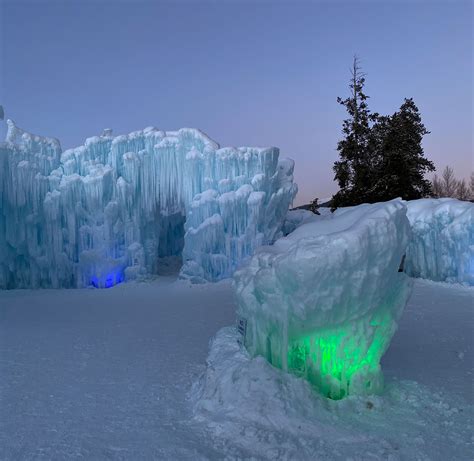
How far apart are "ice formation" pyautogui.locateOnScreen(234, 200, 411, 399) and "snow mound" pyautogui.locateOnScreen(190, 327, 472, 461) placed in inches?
12.6

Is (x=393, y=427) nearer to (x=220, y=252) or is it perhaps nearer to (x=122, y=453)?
(x=122, y=453)

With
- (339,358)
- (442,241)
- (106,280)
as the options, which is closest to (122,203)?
(106,280)

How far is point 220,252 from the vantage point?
20.1 metres

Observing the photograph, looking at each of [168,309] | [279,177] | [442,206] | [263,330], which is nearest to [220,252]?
[279,177]

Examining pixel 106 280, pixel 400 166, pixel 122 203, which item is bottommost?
pixel 106 280

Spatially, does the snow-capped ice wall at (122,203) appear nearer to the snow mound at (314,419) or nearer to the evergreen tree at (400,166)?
the evergreen tree at (400,166)

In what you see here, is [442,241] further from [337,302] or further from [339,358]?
[337,302]

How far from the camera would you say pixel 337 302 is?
5.90 meters

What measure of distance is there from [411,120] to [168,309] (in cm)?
2075

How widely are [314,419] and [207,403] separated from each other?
1518 millimetres

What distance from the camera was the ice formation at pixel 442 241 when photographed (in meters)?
16.5

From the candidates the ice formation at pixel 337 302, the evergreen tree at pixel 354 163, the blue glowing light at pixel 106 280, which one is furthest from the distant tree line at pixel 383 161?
the ice formation at pixel 337 302

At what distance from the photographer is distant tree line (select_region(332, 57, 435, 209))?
25.8m

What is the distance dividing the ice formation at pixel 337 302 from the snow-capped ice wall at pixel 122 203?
13.3m
